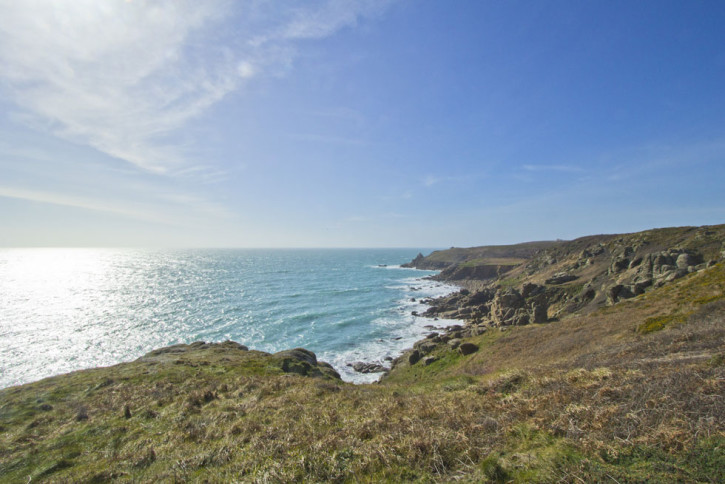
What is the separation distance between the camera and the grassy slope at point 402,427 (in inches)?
229

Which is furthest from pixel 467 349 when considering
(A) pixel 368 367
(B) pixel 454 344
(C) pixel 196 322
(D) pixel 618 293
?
(C) pixel 196 322

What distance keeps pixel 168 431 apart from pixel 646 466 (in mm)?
15617

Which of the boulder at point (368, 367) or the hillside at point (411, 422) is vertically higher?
the hillside at point (411, 422)

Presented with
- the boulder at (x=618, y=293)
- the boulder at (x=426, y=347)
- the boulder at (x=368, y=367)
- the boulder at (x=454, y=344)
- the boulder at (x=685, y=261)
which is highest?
the boulder at (x=685, y=261)

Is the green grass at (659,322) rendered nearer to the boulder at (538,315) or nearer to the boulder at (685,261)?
the boulder at (538,315)

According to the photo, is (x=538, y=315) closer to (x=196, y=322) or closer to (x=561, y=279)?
(x=561, y=279)

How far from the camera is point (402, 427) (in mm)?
9070

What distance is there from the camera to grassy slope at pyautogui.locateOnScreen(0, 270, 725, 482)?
5824mm

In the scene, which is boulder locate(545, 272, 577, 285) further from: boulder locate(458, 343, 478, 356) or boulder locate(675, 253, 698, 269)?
boulder locate(458, 343, 478, 356)

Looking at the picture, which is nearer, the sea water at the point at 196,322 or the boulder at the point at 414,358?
the boulder at the point at 414,358

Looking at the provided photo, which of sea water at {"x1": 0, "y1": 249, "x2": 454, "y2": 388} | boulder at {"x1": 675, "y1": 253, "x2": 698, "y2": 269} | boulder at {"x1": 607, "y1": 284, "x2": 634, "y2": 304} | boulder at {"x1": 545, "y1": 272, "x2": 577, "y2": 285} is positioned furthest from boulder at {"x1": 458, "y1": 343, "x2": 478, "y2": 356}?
boulder at {"x1": 545, "y1": 272, "x2": 577, "y2": 285}

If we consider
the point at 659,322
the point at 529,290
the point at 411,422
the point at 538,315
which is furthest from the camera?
the point at 529,290

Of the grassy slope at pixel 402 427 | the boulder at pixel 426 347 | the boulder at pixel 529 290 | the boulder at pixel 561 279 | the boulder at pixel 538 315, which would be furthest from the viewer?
the boulder at pixel 561 279

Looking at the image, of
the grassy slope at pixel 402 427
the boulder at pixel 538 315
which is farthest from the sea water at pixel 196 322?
the grassy slope at pixel 402 427
